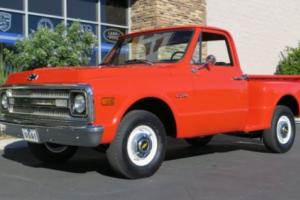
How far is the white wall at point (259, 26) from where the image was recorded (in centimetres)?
2036

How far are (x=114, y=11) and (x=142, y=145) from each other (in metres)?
11.1

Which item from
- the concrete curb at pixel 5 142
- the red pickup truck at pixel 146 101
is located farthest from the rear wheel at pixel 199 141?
the concrete curb at pixel 5 142

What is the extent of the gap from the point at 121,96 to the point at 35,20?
362 inches

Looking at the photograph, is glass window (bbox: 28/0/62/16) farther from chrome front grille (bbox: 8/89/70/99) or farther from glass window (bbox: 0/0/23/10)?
chrome front grille (bbox: 8/89/70/99)

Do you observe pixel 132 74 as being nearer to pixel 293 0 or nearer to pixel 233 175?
pixel 233 175

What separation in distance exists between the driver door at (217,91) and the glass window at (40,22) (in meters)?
7.43

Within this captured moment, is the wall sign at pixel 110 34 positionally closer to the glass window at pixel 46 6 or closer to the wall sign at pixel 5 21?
the glass window at pixel 46 6

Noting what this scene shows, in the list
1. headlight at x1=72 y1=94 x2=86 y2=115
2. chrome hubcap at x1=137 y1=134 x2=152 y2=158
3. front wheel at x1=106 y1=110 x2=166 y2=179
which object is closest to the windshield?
front wheel at x1=106 y1=110 x2=166 y2=179

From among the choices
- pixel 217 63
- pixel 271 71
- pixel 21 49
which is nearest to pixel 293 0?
pixel 271 71

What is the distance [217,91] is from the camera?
8305mm

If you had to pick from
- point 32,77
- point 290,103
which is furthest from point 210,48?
point 32,77

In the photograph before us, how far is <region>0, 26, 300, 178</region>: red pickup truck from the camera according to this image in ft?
22.3

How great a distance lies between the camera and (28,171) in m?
7.86

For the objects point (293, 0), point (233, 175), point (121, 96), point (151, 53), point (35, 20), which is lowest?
point (233, 175)
